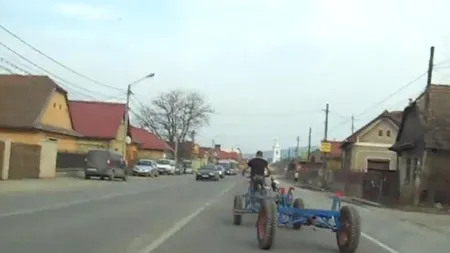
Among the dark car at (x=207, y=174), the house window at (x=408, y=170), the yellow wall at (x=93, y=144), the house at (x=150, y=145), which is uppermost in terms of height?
the house at (x=150, y=145)

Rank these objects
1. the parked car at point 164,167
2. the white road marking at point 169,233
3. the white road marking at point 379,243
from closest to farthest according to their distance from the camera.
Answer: the white road marking at point 169,233
the white road marking at point 379,243
the parked car at point 164,167

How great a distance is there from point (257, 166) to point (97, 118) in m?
55.6

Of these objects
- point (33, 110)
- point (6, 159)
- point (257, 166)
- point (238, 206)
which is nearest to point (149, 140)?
point (33, 110)

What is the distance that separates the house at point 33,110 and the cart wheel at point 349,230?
35901 millimetres

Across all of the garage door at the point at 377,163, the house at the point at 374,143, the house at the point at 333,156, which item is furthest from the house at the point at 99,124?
the house at the point at 333,156

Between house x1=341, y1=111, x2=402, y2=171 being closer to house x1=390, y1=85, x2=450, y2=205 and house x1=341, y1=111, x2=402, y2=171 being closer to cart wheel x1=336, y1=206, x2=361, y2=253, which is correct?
house x1=390, y1=85, x2=450, y2=205

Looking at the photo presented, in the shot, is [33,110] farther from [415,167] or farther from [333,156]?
[333,156]

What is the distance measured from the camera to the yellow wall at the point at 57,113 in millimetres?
50312

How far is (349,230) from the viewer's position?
12.9 m

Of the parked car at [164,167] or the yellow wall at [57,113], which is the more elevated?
the yellow wall at [57,113]

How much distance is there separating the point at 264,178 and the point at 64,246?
8.03m

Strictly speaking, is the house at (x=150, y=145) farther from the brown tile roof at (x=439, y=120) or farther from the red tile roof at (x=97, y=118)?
the brown tile roof at (x=439, y=120)

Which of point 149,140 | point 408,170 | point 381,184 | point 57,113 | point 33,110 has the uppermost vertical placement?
point 149,140

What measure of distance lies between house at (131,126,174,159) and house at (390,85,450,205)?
201 ft
